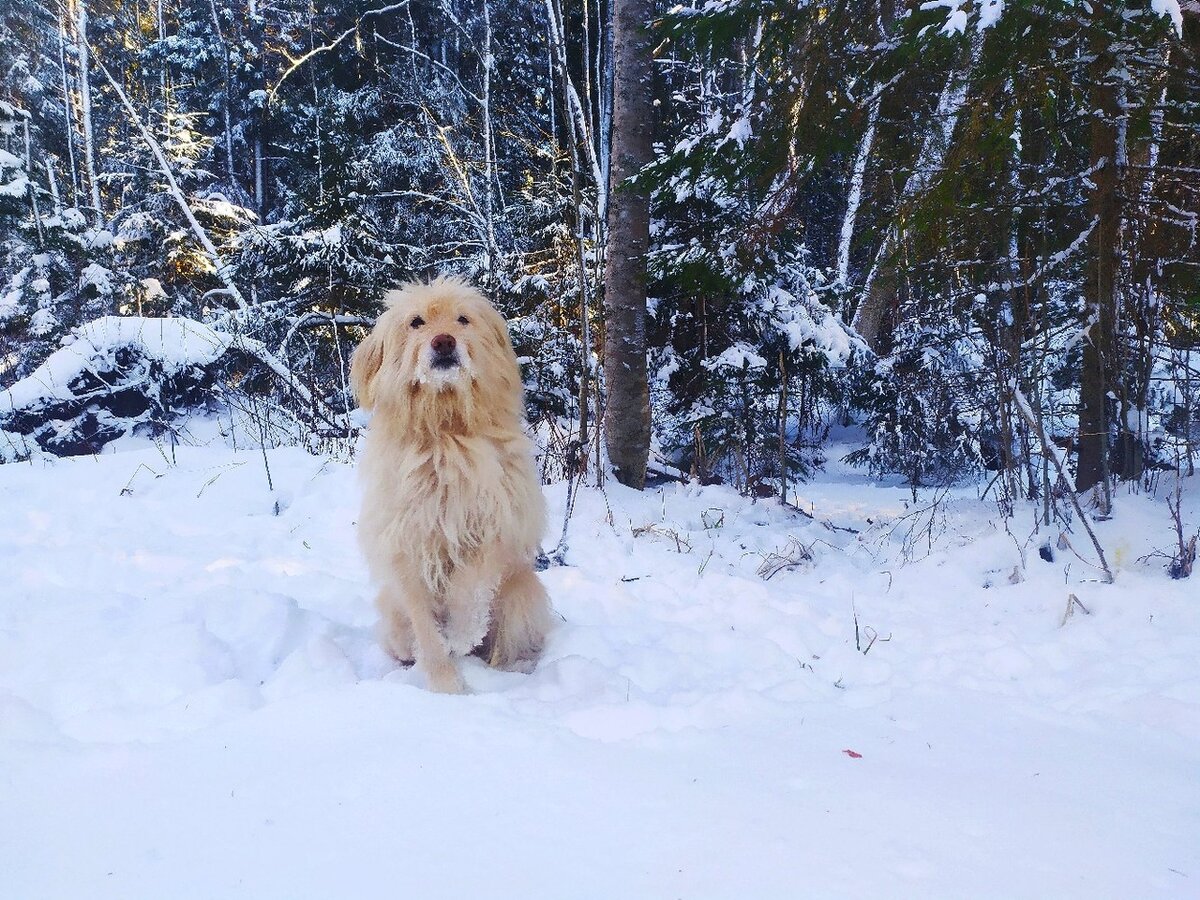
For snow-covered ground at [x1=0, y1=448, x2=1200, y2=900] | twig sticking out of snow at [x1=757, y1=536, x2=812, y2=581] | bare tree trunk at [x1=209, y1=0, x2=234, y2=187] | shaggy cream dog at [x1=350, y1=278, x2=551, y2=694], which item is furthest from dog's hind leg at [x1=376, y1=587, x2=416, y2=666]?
bare tree trunk at [x1=209, y1=0, x2=234, y2=187]

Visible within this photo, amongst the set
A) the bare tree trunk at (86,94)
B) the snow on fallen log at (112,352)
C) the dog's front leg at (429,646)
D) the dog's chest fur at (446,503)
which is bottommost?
the dog's front leg at (429,646)

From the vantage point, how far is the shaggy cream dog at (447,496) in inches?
113

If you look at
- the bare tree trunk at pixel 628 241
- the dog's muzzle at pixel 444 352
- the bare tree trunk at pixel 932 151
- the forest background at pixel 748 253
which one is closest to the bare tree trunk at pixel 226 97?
the forest background at pixel 748 253

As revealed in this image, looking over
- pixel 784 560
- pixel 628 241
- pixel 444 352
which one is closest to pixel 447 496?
pixel 444 352

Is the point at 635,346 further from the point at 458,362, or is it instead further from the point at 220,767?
Result: the point at 220,767

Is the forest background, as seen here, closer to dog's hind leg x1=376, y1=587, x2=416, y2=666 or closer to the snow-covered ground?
the snow-covered ground

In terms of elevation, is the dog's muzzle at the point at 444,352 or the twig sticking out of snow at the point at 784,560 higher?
the dog's muzzle at the point at 444,352

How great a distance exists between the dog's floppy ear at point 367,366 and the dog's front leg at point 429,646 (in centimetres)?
88

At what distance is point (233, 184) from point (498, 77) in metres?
11.9

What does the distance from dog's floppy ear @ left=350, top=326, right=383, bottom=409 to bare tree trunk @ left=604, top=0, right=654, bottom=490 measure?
8.81 ft

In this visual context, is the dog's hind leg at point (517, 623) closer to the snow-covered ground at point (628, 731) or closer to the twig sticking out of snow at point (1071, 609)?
the snow-covered ground at point (628, 731)

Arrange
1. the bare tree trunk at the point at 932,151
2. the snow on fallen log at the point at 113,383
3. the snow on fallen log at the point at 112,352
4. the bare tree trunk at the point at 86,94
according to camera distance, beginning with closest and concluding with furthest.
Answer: the bare tree trunk at the point at 932,151, the snow on fallen log at the point at 113,383, the snow on fallen log at the point at 112,352, the bare tree trunk at the point at 86,94

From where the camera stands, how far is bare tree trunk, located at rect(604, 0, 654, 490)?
5.43 metres

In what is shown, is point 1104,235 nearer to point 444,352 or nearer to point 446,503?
point 444,352
